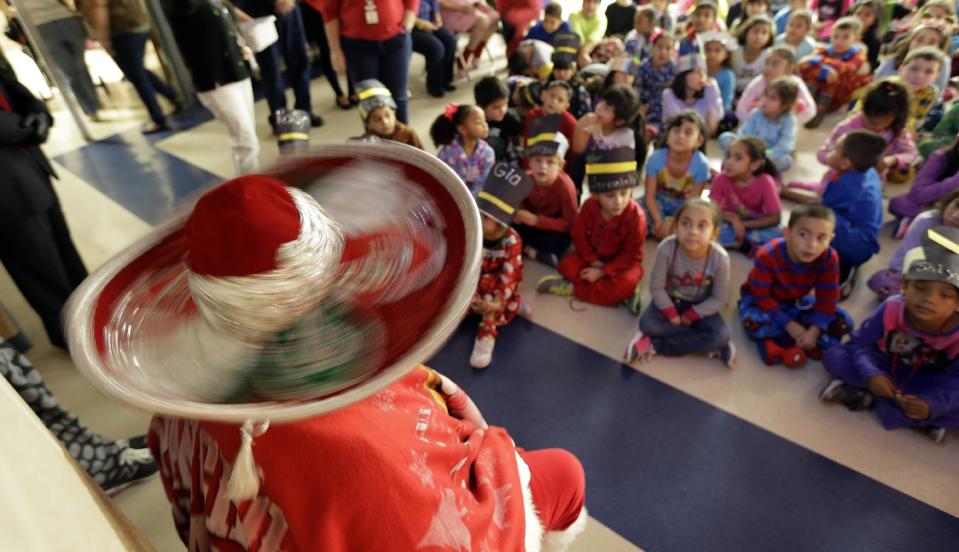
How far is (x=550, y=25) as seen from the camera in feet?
15.8

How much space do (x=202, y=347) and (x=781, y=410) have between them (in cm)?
211

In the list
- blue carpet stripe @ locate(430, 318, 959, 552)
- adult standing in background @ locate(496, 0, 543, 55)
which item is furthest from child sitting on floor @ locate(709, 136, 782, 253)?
adult standing in background @ locate(496, 0, 543, 55)

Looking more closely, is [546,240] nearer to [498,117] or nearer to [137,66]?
[498,117]

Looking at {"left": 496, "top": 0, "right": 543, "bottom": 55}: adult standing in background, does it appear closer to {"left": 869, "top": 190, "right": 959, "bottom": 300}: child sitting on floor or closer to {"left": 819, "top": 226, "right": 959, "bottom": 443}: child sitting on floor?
{"left": 869, "top": 190, "right": 959, "bottom": 300}: child sitting on floor

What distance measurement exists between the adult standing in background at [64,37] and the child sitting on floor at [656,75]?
3995 mm

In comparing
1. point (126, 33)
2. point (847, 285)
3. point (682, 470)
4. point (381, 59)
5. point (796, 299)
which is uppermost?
point (126, 33)

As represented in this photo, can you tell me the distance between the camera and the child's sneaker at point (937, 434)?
2014 mm

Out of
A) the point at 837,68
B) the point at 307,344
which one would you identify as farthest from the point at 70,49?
the point at 837,68

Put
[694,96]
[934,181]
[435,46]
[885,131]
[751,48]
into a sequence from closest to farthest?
1. [934,181]
2. [885,131]
3. [694,96]
4. [751,48]
5. [435,46]

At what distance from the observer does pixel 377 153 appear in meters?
0.99

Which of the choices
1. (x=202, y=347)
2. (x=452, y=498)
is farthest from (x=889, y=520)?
(x=202, y=347)

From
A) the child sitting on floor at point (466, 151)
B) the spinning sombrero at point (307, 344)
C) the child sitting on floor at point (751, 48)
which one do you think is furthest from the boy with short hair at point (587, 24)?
the spinning sombrero at point (307, 344)

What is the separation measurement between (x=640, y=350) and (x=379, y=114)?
173 cm

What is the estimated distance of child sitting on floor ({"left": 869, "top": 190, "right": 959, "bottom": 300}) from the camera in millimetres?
2320
